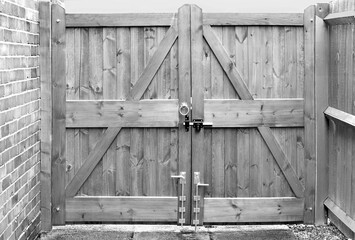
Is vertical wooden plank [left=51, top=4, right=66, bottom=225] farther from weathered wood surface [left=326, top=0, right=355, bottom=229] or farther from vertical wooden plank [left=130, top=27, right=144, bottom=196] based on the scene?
weathered wood surface [left=326, top=0, right=355, bottom=229]

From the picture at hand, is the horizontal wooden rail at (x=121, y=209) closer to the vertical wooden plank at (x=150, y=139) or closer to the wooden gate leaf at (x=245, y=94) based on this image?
the vertical wooden plank at (x=150, y=139)

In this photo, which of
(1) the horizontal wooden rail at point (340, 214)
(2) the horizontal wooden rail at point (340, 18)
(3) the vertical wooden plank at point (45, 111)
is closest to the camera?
(2) the horizontal wooden rail at point (340, 18)

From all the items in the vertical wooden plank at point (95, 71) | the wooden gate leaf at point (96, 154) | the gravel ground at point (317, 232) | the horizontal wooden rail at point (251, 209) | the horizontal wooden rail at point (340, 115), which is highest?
the vertical wooden plank at point (95, 71)

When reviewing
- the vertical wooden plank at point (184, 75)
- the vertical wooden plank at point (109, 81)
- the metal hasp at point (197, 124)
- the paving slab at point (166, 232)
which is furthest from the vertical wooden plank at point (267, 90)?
the vertical wooden plank at point (109, 81)

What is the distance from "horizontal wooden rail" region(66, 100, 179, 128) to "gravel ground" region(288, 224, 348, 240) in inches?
60.6

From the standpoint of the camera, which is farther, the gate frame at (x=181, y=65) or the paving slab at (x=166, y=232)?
the gate frame at (x=181, y=65)

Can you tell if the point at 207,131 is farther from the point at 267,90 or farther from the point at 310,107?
the point at 310,107

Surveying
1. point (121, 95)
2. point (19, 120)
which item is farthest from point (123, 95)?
point (19, 120)

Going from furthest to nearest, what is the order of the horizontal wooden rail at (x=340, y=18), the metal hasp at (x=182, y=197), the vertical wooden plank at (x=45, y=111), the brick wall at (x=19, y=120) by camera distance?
Result: the metal hasp at (x=182, y=197) < the vertical wooden plank at (x=45, y=111) < the horizontal wooden rail at (x=340, y=18) < the brick wall at (x=19, y=120)

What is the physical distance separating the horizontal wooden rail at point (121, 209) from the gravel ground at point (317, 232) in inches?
46.3

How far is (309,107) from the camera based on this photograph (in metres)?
6.20

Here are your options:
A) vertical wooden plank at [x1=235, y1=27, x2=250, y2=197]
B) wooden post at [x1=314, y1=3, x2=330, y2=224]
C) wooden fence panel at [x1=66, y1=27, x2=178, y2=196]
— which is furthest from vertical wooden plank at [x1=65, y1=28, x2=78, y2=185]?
wooden post at [x1=314, y1=3, x2=330, y2=224]

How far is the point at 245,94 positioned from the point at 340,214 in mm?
1408

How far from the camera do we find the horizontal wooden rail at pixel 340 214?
554 centimetres
